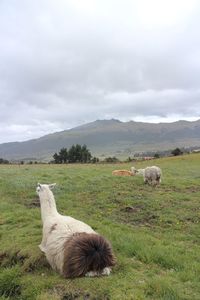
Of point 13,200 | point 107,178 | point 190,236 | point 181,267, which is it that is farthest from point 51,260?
point 107,178

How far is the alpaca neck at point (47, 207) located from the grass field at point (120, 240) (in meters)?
0.63

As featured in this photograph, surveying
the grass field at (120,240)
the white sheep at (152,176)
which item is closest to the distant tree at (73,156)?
the white sheep at (152,176)

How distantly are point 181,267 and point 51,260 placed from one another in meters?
2.87

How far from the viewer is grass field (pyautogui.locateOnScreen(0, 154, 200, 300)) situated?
712 centimetres

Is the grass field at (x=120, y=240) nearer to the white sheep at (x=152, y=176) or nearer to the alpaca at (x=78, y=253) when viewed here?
the alpaca at (x=78, y=253)

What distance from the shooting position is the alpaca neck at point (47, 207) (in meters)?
10.5

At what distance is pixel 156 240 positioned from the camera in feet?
33.4

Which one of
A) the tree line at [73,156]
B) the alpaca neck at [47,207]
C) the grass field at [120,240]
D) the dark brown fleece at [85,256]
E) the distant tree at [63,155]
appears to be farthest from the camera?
the distant tree at [63,155]

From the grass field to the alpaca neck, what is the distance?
2.07ft

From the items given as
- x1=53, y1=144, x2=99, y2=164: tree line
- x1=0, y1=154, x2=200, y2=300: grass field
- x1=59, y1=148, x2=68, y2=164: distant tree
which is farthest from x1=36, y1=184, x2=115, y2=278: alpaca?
x1=59, y1=148, x2=68, y2=164: distant tree

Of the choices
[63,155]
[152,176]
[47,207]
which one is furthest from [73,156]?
[47,207]

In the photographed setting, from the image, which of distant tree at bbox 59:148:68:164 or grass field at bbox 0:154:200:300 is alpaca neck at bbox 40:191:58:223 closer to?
grass field at bbox 0:154:200:300

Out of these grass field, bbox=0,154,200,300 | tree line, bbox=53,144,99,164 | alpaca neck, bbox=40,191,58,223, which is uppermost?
tree line, bbox=53,144,99,164

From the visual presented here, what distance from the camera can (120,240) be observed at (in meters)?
9.93
